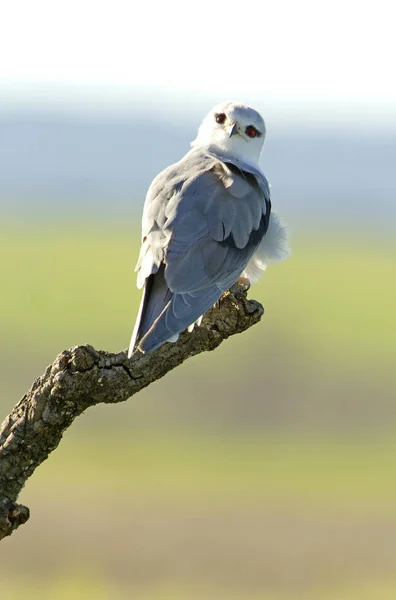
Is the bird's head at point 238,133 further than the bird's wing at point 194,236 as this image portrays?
Yes

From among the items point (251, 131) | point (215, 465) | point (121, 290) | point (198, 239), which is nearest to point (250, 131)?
point (251, 131)

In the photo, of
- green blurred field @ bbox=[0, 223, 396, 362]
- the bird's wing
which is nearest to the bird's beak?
the bird's wing

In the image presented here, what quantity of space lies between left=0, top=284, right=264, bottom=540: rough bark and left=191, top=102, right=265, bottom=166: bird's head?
3501 millimetres

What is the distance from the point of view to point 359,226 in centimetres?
12888

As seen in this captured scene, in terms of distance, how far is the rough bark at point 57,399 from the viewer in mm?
7973

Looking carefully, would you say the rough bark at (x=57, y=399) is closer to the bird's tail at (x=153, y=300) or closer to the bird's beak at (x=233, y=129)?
the bird's tail at (x=153, y=300)

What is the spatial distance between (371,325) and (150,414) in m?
22.0

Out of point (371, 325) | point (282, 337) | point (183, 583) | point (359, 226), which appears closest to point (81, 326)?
point (282, 337)

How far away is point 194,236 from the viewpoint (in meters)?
9.86

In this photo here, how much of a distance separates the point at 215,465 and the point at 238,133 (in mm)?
23085

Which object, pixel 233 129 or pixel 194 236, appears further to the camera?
pixel 233 129

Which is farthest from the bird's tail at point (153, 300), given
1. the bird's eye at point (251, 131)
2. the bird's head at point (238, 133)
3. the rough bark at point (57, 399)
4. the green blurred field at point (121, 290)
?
the green blurred field at point (121, 290)

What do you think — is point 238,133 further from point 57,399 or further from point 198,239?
point 57,399

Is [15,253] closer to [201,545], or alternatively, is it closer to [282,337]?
[282,337]
